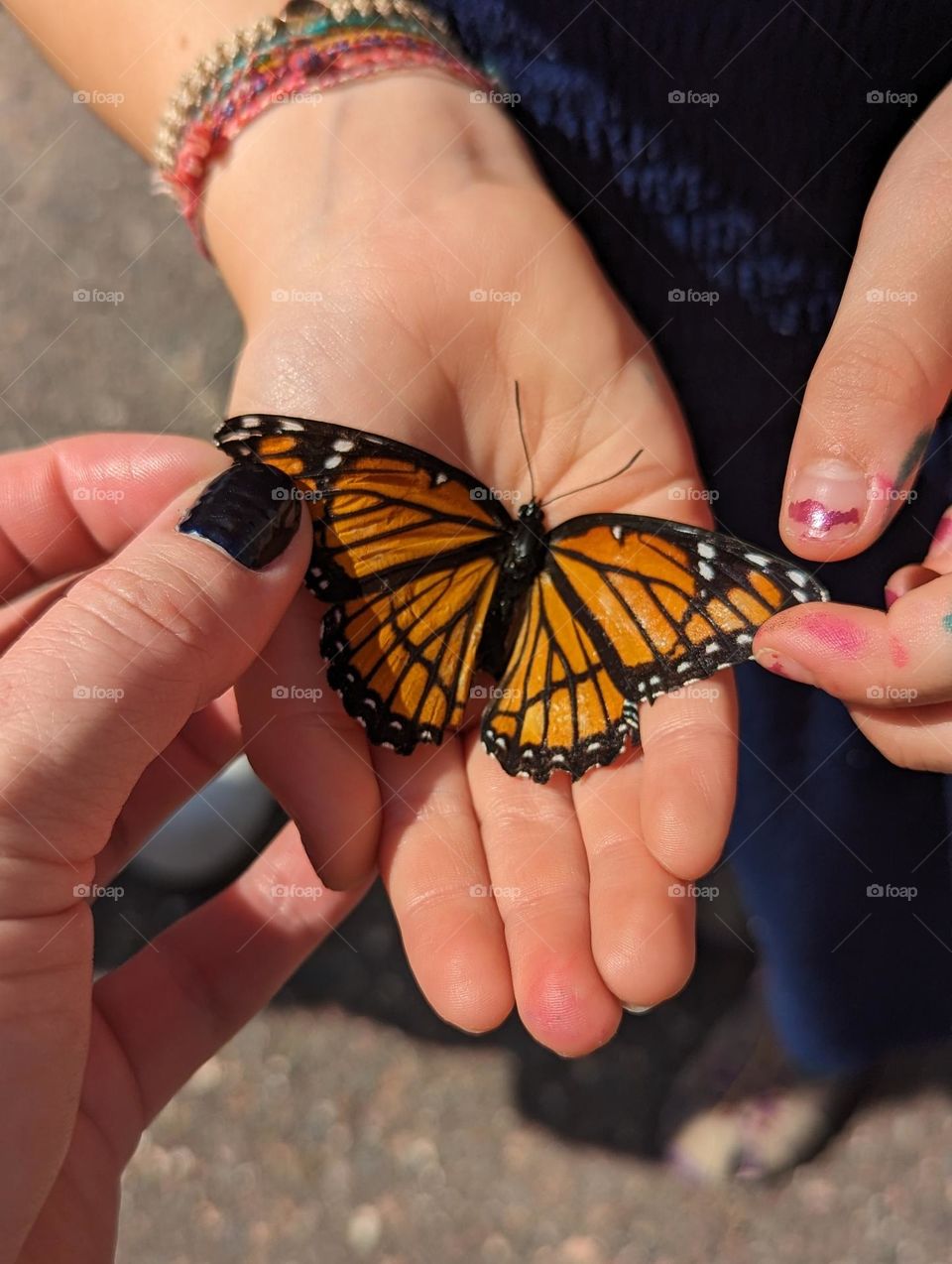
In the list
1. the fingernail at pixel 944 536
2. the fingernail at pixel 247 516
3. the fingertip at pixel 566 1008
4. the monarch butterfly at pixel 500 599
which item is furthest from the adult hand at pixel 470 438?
the fingernail at pixel 944 536

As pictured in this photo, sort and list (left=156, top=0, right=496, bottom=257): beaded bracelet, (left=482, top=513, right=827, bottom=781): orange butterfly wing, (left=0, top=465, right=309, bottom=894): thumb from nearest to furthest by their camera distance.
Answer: (left=0, top=465, right=309, bottom=894): thumb
(left=482, top=513, right=827, bottom=781): orange butterfly wing
(left=156, top=0, right=496, bottom=257): beaded bracelet

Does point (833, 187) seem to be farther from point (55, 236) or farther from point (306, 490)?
point (55, 236)

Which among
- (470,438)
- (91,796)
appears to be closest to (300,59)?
(470,438)

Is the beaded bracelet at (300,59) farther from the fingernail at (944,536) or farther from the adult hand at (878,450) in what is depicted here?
the fingernail at (944,536)

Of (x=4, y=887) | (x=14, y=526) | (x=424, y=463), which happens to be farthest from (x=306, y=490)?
(x=14, y=526)

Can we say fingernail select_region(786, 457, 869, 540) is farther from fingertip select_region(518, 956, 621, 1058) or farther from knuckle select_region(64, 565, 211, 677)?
knuckle select_region(64, 565, 211, 677)

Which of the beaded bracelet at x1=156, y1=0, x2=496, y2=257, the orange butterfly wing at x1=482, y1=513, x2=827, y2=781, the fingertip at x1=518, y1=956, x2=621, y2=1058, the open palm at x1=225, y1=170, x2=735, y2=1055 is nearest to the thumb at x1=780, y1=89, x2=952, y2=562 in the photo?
the orange butterfly wing at x1=482, y1=513, x2=827, y2=781

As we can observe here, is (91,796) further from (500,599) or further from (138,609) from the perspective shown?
(500,599)
